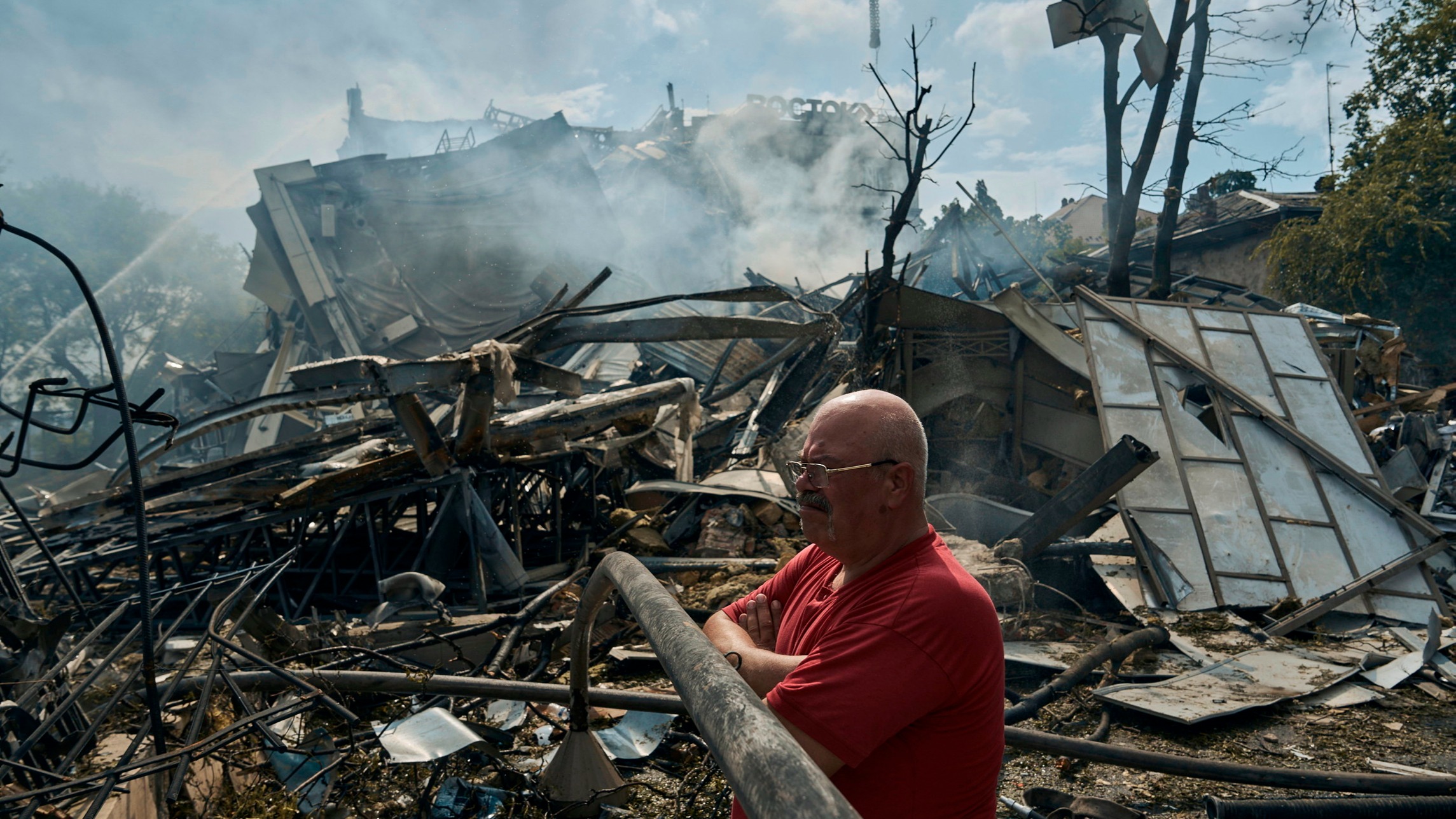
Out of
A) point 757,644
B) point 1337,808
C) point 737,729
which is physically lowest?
point 1337,808

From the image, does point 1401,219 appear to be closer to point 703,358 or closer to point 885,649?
point 703,358

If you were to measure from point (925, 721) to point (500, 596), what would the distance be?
6.66 metres

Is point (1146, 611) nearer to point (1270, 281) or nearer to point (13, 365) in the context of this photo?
point (1270, 281)

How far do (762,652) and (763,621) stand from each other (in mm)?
320

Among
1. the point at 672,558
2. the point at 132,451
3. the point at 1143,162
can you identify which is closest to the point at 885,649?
the point at 132,451

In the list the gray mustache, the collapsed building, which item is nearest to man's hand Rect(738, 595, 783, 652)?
the collapsed building

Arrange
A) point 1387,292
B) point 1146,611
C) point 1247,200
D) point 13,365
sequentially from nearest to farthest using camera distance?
1. point 1146,611
2. point 1387,292
3. point 1247,200
4. point 13,365

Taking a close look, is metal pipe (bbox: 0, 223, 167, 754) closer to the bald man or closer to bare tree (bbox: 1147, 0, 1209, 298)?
the bald man

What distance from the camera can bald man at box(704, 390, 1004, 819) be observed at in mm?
1423

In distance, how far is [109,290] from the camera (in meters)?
35.4

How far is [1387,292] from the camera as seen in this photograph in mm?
17141

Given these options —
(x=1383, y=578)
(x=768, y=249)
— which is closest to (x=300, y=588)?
(x=1383, y=578)

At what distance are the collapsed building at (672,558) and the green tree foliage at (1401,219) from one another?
19.9 ft

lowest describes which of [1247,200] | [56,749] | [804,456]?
[56,749]
